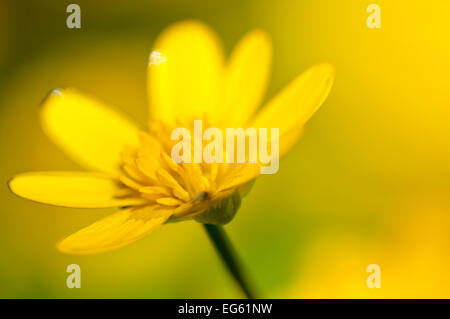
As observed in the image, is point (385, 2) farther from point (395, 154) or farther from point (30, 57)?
point (30, 57)

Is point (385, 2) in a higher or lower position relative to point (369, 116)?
higher

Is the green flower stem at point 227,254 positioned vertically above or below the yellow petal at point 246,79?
below

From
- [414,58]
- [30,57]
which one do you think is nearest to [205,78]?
[414,58]

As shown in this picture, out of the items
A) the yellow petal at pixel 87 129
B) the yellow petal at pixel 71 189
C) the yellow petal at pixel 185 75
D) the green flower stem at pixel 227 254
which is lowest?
the green flower stem at pixel 227 254

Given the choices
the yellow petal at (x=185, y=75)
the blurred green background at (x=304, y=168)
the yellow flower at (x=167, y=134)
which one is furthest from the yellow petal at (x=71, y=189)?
the blurred green background at (x=304, y=168)

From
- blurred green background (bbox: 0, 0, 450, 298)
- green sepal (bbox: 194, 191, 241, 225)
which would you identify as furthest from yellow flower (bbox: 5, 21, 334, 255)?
blurred green background (bbox: 0, 0, 450, 298)

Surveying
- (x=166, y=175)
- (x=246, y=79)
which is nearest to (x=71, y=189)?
(x=166, y=175)

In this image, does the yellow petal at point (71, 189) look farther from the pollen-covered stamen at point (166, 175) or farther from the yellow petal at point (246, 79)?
the yellow petal at point (246, 79)

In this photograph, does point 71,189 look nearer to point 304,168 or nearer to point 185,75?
point 185,75
